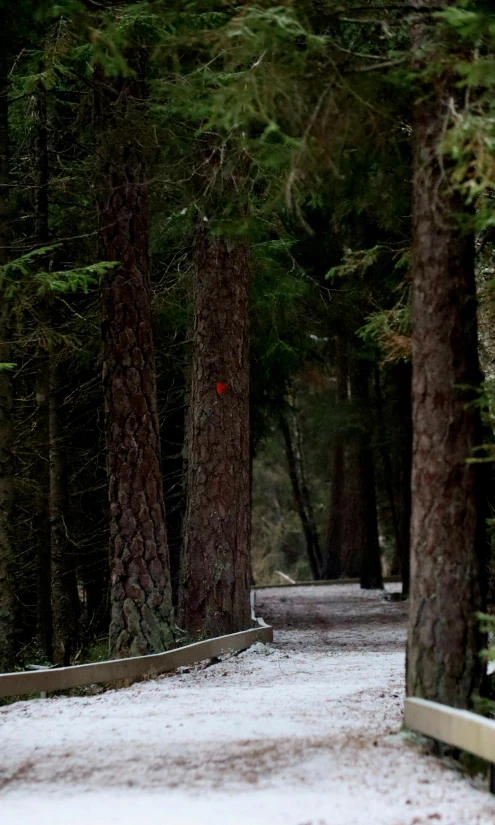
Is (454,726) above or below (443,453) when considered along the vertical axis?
below

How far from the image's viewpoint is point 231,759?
670 centimetres

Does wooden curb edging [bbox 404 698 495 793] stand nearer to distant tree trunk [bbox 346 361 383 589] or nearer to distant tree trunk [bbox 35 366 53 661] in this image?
distant tree trunk [bbox 35 366 53 661]

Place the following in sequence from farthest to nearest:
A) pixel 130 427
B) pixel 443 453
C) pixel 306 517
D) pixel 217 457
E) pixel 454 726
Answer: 1. pixel 306 517
2. pixel 217 457
3. pixel 130 427
4. pixel 443 453
5. pixel 454 726

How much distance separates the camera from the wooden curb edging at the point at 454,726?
5.90m

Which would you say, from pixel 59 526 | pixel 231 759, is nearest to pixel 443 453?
pixel 231 759

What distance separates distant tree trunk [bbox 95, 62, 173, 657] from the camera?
11.8 m

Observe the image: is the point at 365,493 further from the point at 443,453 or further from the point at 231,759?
the point at 231,759

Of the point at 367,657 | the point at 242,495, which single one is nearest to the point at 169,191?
the point at 242,495

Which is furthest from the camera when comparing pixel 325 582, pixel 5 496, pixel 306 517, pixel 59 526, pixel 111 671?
pixel 306 517

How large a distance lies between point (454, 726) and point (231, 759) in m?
1.49

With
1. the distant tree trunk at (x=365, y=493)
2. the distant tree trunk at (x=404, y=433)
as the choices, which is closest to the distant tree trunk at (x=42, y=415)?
the distant tree trunk at (x=404, y=433)

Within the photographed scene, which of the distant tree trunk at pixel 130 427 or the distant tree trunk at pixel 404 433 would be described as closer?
the distant tree trunk at pixel 130 427

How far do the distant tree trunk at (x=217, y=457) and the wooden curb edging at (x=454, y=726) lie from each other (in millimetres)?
7110

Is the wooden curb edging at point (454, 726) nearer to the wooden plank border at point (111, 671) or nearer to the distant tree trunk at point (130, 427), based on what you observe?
the wooden plank border at point (111, 671)
